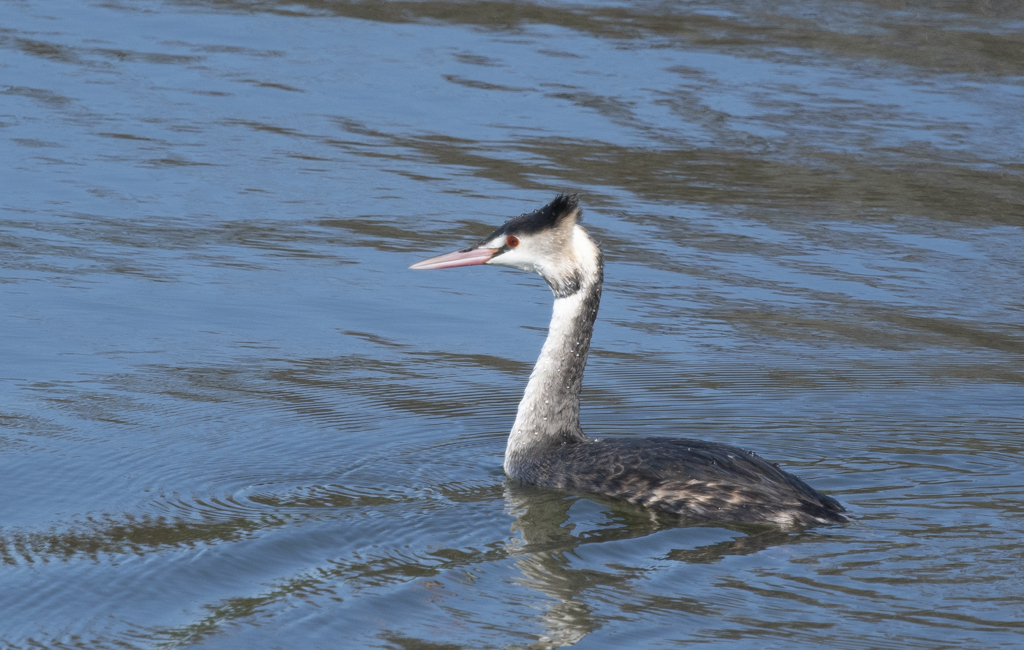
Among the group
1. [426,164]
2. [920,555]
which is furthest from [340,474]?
[426,164]

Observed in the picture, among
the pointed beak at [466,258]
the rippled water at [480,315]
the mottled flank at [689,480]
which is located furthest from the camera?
the pointed beak at [466,258]

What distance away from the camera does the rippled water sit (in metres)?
5.43

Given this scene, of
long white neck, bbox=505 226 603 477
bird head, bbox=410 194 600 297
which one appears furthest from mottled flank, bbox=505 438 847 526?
bird head, bbox=410 194 600 297

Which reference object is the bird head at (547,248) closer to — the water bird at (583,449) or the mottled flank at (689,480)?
the water bird at (583,449)

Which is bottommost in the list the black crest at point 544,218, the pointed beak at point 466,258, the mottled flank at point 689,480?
the mottled flank at point 689,480

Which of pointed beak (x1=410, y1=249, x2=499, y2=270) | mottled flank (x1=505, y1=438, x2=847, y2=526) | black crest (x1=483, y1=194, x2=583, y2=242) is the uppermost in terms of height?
black crest (x1=483, y1=194, x2=583, y2=242)

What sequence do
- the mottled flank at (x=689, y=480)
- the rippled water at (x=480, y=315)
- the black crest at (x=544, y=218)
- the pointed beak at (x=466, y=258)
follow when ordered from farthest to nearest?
Result: 1. the pointed beak at (x=466, y=258)
2. the black crest at (x=544, y=218)
3. the mottled flank at (x=689, y=480)
4. the rippled water at (x=480, y=315)

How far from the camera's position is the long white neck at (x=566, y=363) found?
705cm

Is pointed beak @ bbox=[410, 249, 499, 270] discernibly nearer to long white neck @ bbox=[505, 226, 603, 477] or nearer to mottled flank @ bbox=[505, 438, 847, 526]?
long white neck @ bbox=[505, 226, 603, 477]

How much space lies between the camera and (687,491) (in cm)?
626

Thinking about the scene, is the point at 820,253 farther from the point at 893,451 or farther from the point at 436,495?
the point at 436,495

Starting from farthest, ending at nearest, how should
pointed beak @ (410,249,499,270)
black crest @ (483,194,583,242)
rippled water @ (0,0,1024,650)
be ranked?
pointed beak @ (410,249,499,270) → black crest @ (483,194,583,242) → rippled water @ (0,0,1024,650)

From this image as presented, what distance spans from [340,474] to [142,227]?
442 centimetres

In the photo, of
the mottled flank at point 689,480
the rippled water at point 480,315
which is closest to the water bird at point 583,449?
the mottled flank at point 689,480
